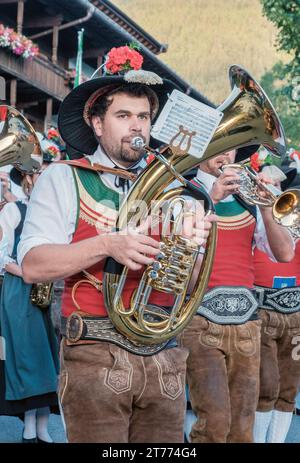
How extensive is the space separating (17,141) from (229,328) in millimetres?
Result: 1955

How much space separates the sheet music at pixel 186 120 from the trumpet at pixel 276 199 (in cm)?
72

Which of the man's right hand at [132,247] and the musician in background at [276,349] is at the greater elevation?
the man's right hand at [132,247]

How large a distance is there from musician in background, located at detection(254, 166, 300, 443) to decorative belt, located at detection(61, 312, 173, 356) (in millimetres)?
2189

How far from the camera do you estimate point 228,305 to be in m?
3.84

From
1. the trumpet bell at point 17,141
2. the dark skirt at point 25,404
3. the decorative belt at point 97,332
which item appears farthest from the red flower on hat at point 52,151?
the decorative belt at point 97,332

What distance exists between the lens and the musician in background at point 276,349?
15.2ft

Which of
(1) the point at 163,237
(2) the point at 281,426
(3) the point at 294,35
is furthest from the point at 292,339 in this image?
(3) the point at 294,35

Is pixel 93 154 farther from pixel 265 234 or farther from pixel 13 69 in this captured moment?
pixel 13 69

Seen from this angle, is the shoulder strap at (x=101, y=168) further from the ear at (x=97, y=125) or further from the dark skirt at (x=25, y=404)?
the dark skirt at (x=25, y=404)

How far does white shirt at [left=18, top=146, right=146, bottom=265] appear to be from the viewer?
2.60 m

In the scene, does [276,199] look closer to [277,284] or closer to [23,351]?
[277,284]

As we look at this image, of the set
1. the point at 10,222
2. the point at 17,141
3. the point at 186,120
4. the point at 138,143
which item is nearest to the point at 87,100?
the point at 138,143

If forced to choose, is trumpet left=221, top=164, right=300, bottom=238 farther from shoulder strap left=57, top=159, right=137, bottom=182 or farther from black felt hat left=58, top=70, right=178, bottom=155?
shoulder strap left=57, top=159, right=137, bottom=182

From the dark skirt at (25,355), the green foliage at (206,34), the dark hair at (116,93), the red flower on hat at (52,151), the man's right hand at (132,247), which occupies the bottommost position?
the dark skirt at (25,355)
